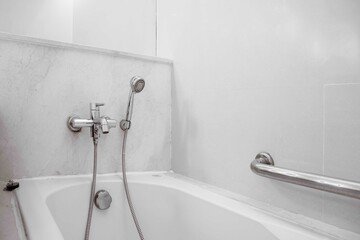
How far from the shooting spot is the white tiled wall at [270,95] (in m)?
0.64

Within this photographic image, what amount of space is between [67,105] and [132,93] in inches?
10.1

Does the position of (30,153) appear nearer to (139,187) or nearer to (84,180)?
(84,180)

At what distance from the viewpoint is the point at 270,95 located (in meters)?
0.81

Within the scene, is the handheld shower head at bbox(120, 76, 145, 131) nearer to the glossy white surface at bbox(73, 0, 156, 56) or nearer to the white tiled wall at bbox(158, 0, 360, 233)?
the white tiled wall at bbox(158, 0, 360, 233)

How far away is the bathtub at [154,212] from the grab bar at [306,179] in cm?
12

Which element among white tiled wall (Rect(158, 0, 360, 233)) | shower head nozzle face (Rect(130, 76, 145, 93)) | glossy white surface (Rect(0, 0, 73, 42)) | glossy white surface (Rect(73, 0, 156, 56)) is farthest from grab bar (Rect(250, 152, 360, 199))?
glossy white surface (Rect(0, 0, 73, 42))

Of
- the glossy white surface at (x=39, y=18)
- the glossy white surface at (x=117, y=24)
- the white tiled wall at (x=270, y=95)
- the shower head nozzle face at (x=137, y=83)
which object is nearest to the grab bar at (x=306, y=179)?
→ the white tiled wall at (x=270, y=95)

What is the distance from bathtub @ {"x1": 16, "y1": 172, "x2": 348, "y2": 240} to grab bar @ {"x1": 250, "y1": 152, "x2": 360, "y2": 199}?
0.12 meters

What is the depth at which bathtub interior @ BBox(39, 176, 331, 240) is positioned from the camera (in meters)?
0.71

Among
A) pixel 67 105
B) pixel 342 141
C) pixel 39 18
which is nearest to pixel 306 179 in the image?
pixel 342 141

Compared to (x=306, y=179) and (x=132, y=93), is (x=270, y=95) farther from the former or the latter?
(x=132, y=93)

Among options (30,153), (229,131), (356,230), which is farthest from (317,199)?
(30,153)

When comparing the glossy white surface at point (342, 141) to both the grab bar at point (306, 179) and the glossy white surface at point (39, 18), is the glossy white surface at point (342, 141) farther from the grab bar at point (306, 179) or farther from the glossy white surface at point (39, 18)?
the glossy white surface at point (39, 18)

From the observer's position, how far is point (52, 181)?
0.95m
